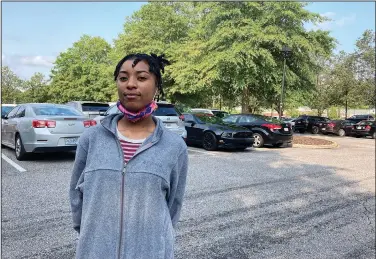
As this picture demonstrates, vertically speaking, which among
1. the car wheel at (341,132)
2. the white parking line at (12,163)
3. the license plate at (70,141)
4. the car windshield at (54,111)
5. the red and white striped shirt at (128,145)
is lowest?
the car wheel at (341,132)

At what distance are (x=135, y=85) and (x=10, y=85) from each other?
57.7m

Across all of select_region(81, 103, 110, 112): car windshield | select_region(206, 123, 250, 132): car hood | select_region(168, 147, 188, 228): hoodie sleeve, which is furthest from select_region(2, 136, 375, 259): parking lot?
select_region(81, 103, 110, 112): car windshield

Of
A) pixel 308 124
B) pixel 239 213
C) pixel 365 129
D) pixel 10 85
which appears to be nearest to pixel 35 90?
pixel 10 85

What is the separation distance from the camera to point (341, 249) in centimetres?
379

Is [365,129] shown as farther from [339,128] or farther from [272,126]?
[272,126]

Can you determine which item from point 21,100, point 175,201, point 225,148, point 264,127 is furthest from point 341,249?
point 21,100

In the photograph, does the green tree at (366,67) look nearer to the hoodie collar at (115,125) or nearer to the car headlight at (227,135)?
the car headlight at (227,135)

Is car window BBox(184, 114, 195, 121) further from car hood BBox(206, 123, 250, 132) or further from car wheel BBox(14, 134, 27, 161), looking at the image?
car wheel BBox(14, 134, 27, 161)

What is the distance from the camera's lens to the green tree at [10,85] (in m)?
49.4

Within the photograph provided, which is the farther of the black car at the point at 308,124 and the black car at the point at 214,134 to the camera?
the black car at the point at 308,124

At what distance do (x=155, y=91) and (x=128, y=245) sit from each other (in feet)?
2.55

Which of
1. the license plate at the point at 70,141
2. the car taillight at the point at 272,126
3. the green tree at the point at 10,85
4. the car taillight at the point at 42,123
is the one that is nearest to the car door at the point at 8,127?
the car taillight at the point at 42,123

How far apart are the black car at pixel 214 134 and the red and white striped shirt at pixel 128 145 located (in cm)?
986

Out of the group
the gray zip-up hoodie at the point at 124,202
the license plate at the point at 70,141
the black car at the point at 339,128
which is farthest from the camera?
the black car at the point at 339,128
